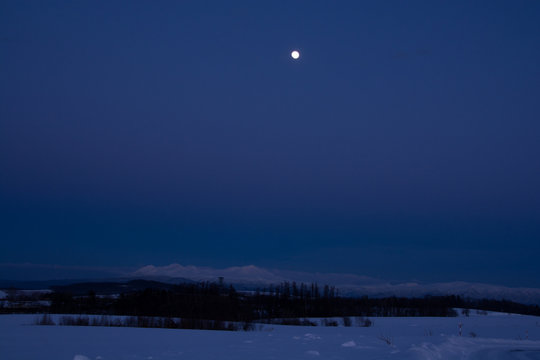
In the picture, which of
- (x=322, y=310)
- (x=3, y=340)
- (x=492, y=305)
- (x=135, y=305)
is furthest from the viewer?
(x=492, y=305)

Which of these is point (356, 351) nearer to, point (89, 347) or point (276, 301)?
point (89, 347)

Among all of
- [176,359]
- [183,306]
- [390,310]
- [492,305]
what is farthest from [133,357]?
[492,305]

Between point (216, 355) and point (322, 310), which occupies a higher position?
point (216, 355)

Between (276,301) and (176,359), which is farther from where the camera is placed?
(276,301)

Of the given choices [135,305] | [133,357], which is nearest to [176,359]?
[133,357]

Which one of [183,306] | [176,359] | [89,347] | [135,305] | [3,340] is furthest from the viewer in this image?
[135,305]

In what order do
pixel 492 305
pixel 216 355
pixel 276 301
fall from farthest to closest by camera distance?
pixel 492 305
pixel 276 301
pixel 216 355

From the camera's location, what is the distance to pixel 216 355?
12.2 m

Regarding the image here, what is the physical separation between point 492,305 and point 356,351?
12891 centimetres

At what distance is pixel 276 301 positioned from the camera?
354 ft

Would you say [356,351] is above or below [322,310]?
above

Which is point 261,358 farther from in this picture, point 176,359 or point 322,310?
point 322,310

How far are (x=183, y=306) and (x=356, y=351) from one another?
50.2m

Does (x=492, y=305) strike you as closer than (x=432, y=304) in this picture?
No
